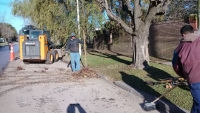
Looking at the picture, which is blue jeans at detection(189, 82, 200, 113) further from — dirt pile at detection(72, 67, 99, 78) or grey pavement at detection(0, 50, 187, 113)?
dirt pile at detection(72, 67, 99, 78)

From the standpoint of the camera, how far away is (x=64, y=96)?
745cm

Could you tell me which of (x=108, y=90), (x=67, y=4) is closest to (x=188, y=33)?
(x=108, y=90)

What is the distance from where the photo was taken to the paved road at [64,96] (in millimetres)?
6172

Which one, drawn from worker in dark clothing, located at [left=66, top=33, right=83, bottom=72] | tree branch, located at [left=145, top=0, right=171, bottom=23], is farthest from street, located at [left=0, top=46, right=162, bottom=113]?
tree branch, located at [left=145, top=0, right=171, bottom=23]

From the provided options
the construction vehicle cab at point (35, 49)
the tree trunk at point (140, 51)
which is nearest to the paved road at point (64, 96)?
the tree trunk at point (140, 51)

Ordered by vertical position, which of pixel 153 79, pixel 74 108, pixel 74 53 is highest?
pixel 74 53

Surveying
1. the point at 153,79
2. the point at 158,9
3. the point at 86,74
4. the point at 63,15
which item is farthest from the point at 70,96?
the point at 63,15

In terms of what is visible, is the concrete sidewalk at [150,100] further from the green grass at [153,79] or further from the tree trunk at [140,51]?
the tree trunk at [140,51]

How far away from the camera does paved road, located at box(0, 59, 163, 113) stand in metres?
6.17

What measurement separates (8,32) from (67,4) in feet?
277

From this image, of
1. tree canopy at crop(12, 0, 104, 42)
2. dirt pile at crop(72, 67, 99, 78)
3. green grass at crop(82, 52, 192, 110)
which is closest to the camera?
green grass at crop(82, 52, 192, 110)

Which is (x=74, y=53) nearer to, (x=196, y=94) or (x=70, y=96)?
(x=70, y=96)

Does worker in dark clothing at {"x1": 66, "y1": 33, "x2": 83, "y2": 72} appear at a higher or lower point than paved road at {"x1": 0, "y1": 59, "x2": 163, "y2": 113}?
higher

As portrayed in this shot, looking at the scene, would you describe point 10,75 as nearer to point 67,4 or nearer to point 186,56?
point 186,56
